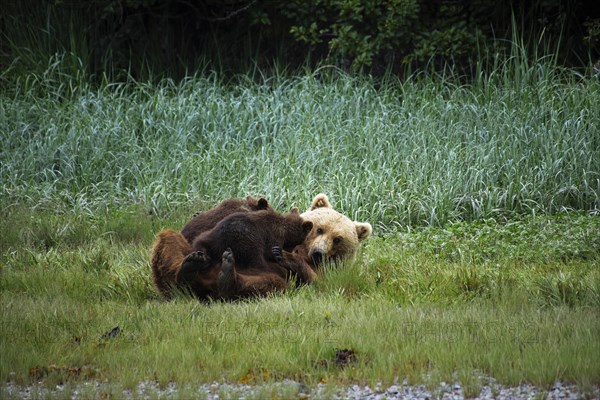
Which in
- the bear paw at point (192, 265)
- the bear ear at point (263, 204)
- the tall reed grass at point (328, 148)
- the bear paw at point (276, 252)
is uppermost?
the bear ear at point (263, 204)

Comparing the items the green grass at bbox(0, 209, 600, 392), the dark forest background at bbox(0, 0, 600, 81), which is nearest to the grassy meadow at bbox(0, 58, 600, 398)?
the green grass at bbox(0, 209, 600, 392)

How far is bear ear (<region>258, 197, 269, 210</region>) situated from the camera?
6.37 meters

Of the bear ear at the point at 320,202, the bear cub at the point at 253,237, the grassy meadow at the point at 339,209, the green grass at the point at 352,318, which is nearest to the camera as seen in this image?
the green grass at the point at 352,318

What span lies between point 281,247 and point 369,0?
301 inches

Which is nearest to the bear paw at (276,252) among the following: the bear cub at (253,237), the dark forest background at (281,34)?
the bear cub at (253,237)

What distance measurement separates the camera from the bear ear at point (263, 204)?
20.9ft

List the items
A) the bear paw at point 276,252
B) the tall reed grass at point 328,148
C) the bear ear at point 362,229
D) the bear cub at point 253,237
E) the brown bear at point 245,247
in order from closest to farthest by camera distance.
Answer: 1. the brown bear at point 245,247
2. the bear cub at point 253,237
3. the bear paw at point 276,252
4. the bear ear at point 362,229
5. the tall reed grass at point 328,148

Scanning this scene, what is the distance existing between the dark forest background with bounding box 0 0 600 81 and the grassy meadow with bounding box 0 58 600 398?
690 millimetres

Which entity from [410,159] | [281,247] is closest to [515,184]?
[410,159]

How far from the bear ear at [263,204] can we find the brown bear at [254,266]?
377 mm

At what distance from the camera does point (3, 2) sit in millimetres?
14141

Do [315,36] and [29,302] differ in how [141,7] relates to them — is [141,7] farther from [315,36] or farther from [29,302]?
[29,302]

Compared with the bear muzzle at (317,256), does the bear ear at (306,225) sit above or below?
above

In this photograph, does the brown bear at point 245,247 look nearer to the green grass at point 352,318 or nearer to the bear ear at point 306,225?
the bear ear at point 306,225
